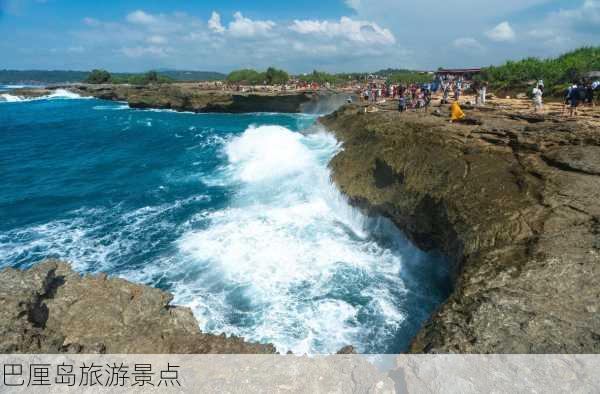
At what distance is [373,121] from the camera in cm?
1966

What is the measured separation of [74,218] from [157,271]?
7240 mm

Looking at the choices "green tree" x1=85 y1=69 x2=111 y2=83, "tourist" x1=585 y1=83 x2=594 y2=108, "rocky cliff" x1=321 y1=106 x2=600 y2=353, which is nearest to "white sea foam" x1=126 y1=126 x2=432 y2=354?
"rocky cliff" x1=321 y1=106 x2=600 y2=353

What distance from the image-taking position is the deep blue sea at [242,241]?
28.8 ft

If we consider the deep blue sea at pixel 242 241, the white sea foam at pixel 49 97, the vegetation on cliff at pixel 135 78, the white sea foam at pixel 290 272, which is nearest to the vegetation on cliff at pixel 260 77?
the vegetation on cliff at pixel 135 78

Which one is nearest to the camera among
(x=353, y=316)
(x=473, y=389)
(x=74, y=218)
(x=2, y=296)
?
(x=473, y=389)

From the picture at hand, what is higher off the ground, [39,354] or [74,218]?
[39,354]

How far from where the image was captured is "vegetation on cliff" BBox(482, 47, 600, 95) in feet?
86.5

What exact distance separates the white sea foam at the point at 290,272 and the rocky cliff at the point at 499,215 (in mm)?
1554

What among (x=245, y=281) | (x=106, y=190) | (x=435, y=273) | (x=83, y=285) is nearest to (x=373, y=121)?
(x=435, y=273)

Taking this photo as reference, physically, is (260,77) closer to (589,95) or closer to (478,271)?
(589,95)

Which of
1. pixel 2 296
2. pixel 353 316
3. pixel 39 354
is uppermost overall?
pixel 2 296

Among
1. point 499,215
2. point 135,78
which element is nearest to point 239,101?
point 499,215

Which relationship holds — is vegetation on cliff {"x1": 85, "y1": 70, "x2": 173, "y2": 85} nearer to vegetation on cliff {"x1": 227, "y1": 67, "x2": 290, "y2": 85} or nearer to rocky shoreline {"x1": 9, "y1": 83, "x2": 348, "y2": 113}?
vegetation on cliff {"x1": 227, "y1": 67, "x2": 290, "y2": 85}

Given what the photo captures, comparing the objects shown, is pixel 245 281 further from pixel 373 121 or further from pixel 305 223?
pixel 373 121
